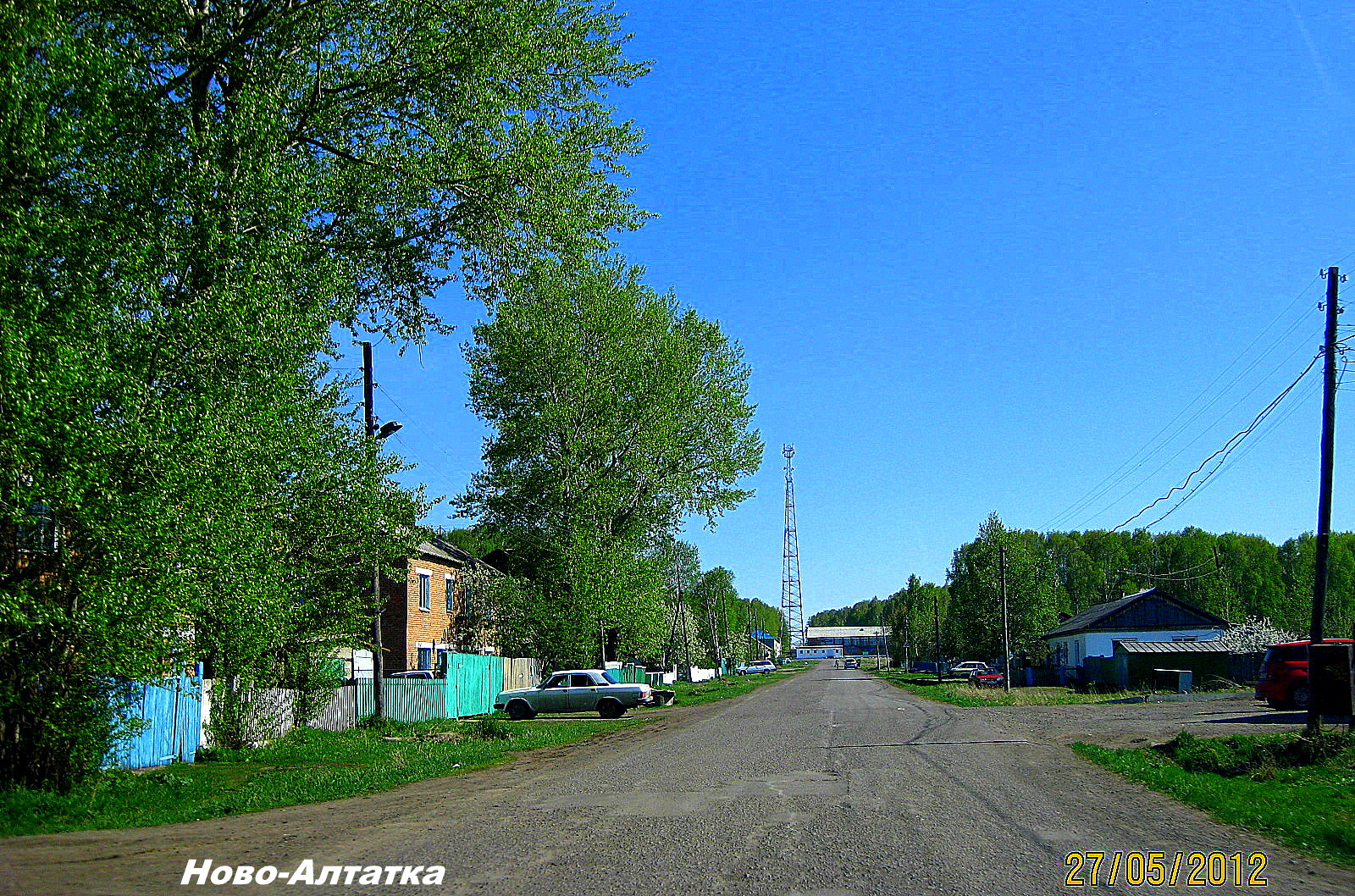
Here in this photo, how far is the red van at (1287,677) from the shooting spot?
26375mm

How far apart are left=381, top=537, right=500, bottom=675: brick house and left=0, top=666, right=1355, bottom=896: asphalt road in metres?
22.7

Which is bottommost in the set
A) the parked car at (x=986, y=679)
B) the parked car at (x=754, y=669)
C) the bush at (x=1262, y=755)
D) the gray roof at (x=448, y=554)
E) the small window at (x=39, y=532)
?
the parked car at (x=754, y=669)

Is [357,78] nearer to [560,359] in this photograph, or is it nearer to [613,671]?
[560,359]

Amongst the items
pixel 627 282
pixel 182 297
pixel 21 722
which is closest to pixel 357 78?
pixel 182 297

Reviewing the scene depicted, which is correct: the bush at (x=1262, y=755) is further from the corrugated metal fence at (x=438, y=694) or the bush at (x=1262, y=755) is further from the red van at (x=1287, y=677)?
the corrugated metal fence at (x=438, y=694)

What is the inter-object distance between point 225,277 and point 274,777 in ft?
25.3

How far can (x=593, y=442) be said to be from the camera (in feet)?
127

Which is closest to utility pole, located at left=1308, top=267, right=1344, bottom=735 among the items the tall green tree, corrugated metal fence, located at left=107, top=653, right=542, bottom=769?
corrugated metal fence, located at left=107, top=653, right=542, bottom=769

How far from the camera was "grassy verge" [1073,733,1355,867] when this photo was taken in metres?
9.24

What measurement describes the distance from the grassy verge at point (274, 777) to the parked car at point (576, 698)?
25.3 feet

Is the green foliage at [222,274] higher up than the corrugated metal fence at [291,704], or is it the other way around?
the green foliage at [222,274]

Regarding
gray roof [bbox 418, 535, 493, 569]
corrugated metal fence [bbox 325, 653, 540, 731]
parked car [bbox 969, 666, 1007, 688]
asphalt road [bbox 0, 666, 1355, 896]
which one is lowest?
parked car [bbox 969, 666, 1007, 688]

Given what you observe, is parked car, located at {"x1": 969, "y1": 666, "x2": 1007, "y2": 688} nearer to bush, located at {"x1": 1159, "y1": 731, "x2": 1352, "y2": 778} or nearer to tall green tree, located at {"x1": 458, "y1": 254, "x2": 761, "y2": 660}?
tall green tree, located at {"x1": 458, "y1": 254, "x2": 761, "y2": 660}

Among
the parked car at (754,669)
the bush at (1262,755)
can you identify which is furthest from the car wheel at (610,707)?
the parked car at (754,669)
